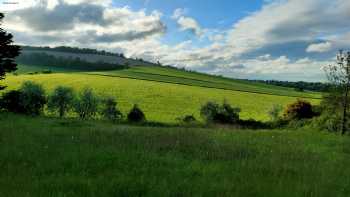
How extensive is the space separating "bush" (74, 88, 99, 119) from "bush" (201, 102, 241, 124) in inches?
682

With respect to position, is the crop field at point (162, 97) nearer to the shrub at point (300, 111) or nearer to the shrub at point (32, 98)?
the shrub at point (300, 111)

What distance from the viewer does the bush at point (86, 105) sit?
5678cm

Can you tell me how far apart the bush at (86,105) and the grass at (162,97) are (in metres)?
11.3

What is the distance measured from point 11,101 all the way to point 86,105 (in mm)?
13115

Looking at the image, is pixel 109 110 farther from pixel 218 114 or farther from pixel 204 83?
pixel 204 83

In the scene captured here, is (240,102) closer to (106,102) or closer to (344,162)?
(106,102)

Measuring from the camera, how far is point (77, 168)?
965 cm

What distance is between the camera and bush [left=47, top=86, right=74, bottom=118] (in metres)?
56.0

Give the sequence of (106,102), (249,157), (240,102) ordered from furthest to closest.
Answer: (240,102) → (106,102) → (249,157)

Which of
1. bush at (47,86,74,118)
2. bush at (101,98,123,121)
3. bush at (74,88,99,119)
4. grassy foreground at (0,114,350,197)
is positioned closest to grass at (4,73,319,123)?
bush at (101,98,123,121)

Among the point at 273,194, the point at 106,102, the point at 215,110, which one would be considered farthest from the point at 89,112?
the point at 273,194

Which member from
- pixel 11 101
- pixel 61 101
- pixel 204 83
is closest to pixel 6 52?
pixel 11 101

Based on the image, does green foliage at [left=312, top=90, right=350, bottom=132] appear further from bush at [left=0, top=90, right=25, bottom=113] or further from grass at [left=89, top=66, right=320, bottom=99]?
grass at [left=89, top=66, right=320, bottom=99]

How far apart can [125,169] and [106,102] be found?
47.3 m
